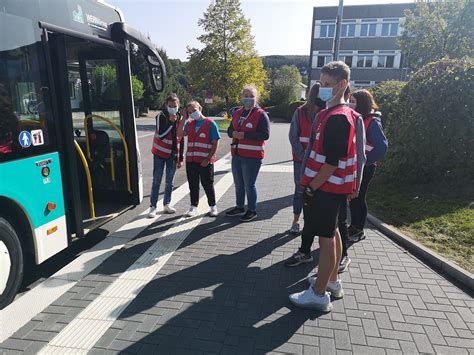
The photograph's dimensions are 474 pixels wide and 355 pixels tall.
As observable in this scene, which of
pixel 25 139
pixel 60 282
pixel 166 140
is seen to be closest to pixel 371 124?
pixel 166 140

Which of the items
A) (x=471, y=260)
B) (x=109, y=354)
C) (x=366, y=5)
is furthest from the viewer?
(x=366, y=5)

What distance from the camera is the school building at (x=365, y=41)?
4216cm

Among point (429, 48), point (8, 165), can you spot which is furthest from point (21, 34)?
point (429, 48)

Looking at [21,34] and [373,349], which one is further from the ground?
[21,34]

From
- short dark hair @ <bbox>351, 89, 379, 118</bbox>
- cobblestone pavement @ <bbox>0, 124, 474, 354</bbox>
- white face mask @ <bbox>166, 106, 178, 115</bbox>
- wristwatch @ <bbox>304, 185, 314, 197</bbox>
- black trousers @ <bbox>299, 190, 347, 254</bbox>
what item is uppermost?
short dark hair @ <bbox>351, 89, 379, 118</bbox>

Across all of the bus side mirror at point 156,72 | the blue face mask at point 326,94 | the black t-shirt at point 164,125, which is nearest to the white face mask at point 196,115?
the black t-shirt at point 164,125

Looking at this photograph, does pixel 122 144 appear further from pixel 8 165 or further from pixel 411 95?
pixel 411 95

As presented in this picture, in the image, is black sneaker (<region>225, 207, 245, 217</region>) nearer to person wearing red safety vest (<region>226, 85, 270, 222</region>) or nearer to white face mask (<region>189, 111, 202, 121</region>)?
person wearing red safety vest (<region>226, 85, 270, 222</region>)

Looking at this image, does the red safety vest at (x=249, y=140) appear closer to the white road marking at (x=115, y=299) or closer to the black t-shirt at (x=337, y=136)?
the white road marking at (x=115, y=299)

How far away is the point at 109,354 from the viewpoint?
262 centimetres

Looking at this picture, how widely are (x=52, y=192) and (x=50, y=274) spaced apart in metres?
0.98

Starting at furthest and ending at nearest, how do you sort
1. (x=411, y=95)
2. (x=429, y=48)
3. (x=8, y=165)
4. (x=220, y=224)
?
(x=429, y=48) → (x=411, y=95) → (x=220, y=224) → (x=8, y=165)

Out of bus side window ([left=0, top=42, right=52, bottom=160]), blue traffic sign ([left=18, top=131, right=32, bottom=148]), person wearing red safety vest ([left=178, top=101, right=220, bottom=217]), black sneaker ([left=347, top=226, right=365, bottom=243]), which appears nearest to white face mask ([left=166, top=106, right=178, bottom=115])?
person wearing red safety vest ([left=178, top=101, right=220, bottom=217])

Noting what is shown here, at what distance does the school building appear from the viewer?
42.2 metres
